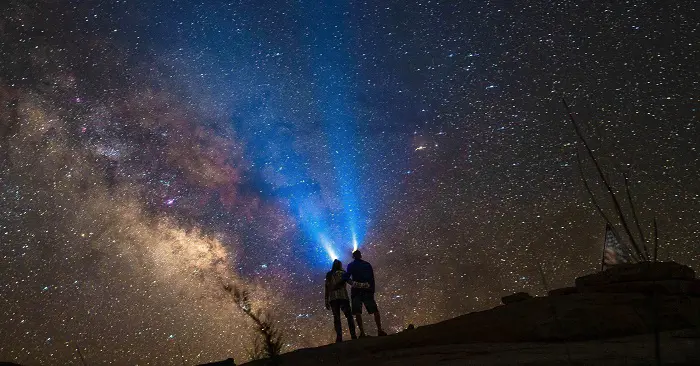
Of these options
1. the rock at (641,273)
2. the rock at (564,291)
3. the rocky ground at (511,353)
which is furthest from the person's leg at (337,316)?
the rock at (641,273)

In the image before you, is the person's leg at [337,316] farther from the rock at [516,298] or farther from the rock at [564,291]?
the rock at [564,291]

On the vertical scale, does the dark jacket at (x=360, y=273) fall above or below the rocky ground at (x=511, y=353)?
above

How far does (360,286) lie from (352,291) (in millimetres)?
282

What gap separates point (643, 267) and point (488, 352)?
525cm

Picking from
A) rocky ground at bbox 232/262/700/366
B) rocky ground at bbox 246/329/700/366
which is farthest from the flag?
rocky ground at bbox 246/329/700/366

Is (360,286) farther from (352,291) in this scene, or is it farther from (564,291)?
(564,291)

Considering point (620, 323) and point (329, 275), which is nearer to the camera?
point (620, 323)

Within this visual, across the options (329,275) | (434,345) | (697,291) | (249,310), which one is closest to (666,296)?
(697,291)

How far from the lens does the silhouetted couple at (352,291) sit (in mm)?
9781

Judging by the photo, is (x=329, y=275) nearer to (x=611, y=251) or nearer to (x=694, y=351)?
(x=611, y=251)

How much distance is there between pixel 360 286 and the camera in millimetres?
9789

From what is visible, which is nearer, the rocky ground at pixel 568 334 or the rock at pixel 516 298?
the rocky ground at pixel 568 334

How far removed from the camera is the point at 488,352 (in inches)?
224

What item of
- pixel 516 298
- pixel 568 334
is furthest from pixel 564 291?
pixel 568 334
